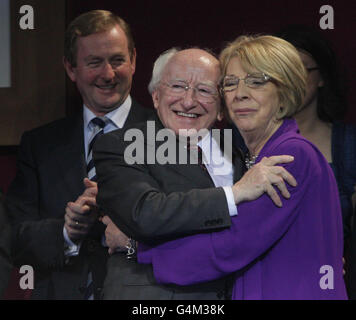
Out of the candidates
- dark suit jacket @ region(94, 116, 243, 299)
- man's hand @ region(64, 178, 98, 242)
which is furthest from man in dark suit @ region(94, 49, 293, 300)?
man's hand @ region(64, 178, 98, 242)

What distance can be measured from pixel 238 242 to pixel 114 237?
41cm

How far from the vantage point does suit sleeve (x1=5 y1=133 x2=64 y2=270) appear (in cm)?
229

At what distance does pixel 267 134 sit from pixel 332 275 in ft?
1.39

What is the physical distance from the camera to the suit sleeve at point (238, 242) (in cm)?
179

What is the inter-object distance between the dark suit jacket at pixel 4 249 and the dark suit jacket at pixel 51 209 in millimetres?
Result: 26

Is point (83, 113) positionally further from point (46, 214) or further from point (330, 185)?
point (330, 185)

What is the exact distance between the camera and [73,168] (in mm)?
2371

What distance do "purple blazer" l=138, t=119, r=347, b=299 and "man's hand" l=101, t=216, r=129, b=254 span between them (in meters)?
0.15

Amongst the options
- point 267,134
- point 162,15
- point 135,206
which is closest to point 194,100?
point 267,134

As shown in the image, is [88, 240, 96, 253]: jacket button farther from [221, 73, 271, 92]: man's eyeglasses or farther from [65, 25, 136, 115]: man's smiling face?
[221, 73, 271, 92]: man's eyeglasses

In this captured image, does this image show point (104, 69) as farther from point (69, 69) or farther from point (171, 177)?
point (171, 177)

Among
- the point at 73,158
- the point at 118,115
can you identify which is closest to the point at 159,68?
the point at 118,115

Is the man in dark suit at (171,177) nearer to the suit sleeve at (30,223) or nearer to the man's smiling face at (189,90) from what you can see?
the man's smiling face at (189,90)

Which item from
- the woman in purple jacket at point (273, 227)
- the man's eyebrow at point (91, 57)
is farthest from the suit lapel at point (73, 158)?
the woman in purple jacket at point (273, 227)
